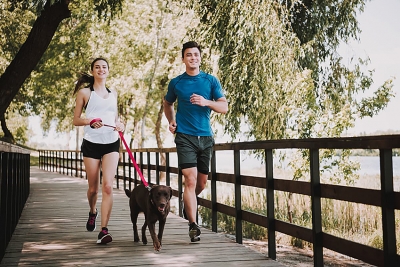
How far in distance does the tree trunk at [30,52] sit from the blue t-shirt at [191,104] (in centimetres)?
674

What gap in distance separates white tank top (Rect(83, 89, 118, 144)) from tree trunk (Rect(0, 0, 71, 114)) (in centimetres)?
621

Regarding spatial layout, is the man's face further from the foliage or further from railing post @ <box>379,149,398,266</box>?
the foliage

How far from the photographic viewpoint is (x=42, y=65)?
79.3 feet

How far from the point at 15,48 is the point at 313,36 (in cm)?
916

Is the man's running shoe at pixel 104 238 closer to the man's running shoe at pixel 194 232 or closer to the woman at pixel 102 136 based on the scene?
the woman at pixel 102 136

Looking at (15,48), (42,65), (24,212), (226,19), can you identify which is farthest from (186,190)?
(42,65)

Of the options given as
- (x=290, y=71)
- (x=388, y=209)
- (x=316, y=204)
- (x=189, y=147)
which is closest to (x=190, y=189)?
(x=189, y=147)

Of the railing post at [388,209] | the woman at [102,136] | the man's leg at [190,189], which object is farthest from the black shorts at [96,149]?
the railing post at [388,209]

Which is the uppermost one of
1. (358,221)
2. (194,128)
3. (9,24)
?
(9,24)

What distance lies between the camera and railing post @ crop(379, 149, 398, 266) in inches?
128

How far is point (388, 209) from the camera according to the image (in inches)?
128

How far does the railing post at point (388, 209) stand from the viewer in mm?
3252

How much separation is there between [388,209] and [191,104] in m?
2.46

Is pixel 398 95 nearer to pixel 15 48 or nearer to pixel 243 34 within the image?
pixel 243 34
